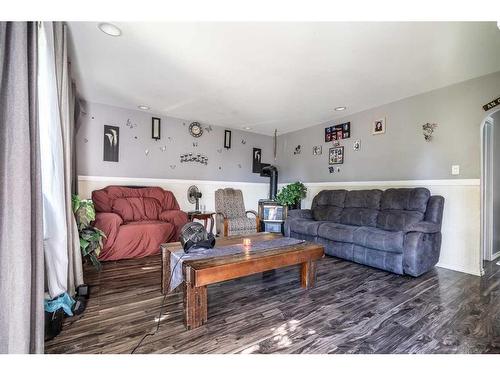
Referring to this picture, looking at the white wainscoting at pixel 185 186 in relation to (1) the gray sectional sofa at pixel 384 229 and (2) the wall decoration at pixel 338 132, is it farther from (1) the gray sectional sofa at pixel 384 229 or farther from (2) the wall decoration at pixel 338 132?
(2) the wall decoration at pixel 338 132

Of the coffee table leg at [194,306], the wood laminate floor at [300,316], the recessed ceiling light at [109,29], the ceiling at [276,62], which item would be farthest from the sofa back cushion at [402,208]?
the recessed ceiling light at [109,29]

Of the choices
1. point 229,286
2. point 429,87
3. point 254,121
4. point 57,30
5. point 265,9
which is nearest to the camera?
point 265,9

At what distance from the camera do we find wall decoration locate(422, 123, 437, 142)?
10.1 feet

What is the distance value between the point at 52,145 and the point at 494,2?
9.39ft

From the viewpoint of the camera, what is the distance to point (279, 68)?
2.54 metres

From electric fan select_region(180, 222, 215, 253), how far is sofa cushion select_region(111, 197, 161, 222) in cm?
195

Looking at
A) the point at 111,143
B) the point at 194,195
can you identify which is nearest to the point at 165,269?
the point at 194,195

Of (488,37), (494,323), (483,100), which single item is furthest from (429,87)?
(494,323)

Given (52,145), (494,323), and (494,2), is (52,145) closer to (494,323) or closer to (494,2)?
(494,2)

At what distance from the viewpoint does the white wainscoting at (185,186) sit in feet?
Result: 12.0

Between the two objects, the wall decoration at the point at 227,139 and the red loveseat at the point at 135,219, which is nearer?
the red loveseat at the point at 135,219

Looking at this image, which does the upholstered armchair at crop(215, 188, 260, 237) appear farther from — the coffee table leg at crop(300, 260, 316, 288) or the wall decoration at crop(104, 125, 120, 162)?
the coffee table leg at crop(300, 260, 316, 288)

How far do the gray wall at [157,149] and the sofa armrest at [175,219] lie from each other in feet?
3.20

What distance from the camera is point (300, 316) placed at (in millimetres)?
1731
